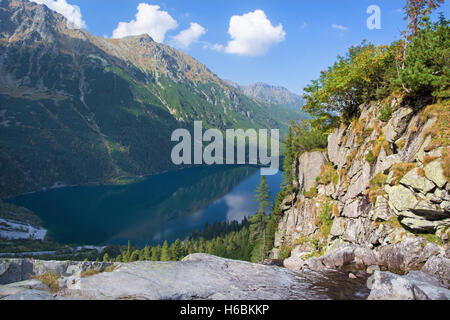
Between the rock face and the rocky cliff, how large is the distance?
353cm

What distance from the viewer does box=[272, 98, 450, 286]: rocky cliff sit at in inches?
592

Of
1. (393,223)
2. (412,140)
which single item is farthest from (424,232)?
(412,140)

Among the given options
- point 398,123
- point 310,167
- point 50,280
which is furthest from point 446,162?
point 310,167

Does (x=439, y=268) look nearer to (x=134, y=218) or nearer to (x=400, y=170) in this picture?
(x=400, y=170)

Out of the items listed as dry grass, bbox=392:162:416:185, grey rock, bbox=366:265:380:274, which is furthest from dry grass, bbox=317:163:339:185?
grey rock, bbox=366:265:380:274

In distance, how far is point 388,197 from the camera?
19156mm

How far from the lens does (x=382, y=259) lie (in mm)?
16375

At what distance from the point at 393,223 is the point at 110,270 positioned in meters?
19.3

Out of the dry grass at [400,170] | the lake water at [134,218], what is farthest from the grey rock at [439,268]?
the lake water at [134,218]

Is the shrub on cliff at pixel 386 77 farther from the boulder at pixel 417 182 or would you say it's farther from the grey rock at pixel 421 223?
the grey rock at pixel 421 223

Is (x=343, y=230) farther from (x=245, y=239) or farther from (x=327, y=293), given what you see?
(x=245, y=239)

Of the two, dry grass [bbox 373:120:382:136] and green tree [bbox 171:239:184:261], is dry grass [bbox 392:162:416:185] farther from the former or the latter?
green tree [bbox 171:239:184:261]

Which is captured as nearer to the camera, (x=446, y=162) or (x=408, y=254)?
(x=408, y=254)

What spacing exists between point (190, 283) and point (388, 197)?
1644 centimetres
